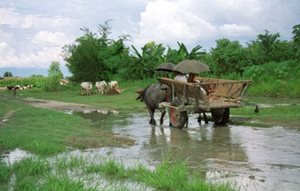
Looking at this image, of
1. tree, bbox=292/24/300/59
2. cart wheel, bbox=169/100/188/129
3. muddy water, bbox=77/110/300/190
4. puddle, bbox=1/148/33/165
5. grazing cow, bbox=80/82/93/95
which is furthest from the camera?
grazing cow, bbox=80/82/93/95

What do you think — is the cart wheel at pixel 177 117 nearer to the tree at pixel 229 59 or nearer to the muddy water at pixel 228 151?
the muddy water at pixel 228 151

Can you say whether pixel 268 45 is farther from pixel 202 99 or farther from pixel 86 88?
pixel 202 99

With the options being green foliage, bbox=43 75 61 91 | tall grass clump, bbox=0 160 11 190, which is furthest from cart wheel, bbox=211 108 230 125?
green foliage, bbox=43 75 61 91

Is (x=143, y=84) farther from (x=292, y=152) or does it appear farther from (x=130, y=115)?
(x=292, y=152)

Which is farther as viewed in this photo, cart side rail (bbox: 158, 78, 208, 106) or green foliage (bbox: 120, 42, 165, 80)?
green foliage (bbox: 120, 42, 165, 80)

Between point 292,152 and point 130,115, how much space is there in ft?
36.8

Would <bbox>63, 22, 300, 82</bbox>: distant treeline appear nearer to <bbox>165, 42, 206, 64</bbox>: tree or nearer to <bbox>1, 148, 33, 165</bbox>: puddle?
<bbox>165, 42, 206, 64</bbox>: tree

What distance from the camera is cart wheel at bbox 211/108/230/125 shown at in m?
15.4

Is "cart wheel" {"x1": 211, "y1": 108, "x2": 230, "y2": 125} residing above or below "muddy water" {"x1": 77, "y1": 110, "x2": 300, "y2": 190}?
above

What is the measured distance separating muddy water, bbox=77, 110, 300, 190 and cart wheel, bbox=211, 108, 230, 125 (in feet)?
0.93

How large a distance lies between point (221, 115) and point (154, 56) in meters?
23.3

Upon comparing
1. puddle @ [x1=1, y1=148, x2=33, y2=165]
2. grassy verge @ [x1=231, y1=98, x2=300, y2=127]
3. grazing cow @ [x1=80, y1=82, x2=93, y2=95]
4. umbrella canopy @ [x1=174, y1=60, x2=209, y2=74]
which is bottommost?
puddle @ [x1=1, y1=148, x2=33, y2=165]

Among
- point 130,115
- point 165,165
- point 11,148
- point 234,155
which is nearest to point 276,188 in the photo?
point 165,165

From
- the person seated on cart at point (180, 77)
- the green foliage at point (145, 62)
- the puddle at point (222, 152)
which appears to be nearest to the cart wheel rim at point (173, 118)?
the puddle at point (222, 152)
